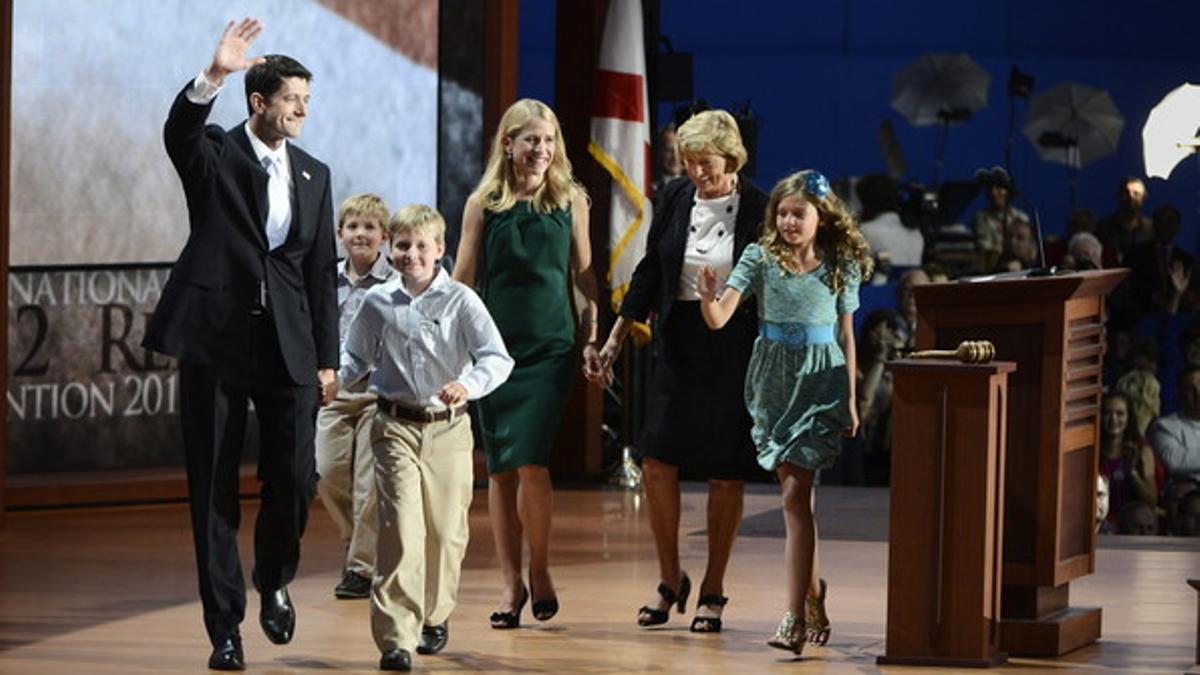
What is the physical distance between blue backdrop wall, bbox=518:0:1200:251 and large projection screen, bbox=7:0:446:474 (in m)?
4.88

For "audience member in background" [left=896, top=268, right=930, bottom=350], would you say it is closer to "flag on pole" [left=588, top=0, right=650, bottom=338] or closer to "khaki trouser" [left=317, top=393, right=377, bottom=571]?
"flag on pole" [left=588, top=0, right=650, bottom=338]

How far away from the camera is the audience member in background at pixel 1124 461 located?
11125 millimetres

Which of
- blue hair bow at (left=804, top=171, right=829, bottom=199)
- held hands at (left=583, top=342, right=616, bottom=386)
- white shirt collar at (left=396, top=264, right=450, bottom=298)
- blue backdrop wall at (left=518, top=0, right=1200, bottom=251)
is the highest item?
blue backdrop wall at (left=518, top=0, right=1200, bottom=251)

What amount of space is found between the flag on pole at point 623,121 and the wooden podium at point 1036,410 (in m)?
3.93

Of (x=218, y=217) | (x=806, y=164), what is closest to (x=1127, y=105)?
(x=806, y=164)

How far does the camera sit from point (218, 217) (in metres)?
6.75

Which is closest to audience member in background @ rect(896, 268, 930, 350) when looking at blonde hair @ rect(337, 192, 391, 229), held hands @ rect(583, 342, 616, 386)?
blonde hair @ rect(337, 192, 391, 229)

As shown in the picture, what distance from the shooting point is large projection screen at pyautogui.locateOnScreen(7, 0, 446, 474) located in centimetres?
1009

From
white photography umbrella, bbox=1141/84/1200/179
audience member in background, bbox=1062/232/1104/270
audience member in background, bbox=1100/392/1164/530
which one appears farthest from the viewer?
audience member in background, bbox=1062/232/1104/270

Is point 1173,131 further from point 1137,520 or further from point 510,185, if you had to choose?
point 1137,520

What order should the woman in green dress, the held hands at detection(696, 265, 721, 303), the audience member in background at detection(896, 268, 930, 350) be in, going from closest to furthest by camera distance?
the held hands at detection(696, 265, 721, 303) → the woman in green dress → the audience member in background at detection(896, 268, 930, 350)

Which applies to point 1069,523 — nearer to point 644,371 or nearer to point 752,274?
point 752,274

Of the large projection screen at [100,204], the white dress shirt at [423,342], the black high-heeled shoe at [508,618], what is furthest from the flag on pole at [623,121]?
the white dress shirt at [423,342]

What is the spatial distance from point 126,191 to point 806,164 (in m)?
5.76
